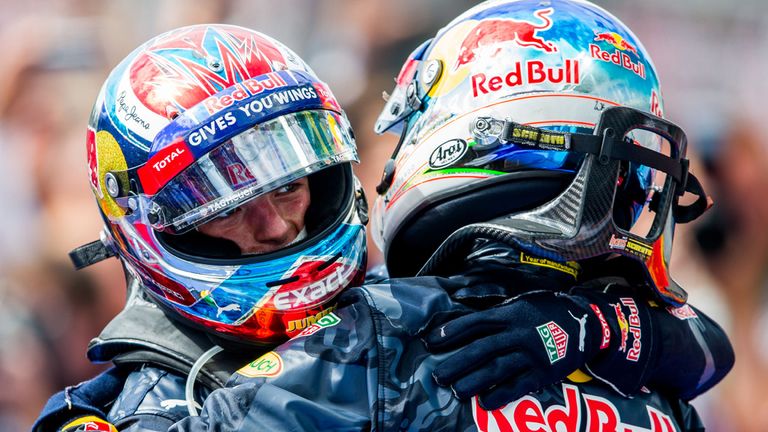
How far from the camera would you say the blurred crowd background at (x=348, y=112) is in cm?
379

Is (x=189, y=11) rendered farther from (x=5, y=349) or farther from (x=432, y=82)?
(x=432, y=82)

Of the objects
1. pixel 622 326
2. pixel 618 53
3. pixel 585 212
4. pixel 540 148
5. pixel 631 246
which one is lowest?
pixel 622 326

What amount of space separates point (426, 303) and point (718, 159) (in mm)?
3020

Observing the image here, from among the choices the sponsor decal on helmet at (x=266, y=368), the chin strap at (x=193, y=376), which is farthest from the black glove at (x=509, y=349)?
the chin strap at (x=193, y=376)

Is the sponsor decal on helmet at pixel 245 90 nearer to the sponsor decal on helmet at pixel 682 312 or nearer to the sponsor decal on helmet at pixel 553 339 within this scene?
the sponsor decal on helmet at pixel 553 339

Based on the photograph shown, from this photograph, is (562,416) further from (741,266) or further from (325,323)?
(741,266)

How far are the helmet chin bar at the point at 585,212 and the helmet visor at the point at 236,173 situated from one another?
0.38 meters

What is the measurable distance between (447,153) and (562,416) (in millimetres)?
615

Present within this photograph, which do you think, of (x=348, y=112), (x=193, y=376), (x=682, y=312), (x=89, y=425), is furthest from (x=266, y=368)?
(x=348, y=112)

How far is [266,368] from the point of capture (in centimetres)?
165

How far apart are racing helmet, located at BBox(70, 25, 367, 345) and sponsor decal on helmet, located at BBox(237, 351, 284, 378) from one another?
31cm

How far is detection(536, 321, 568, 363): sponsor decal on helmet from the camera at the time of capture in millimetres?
1686

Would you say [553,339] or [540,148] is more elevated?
[540,148]

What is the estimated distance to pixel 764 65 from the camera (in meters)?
4.65
